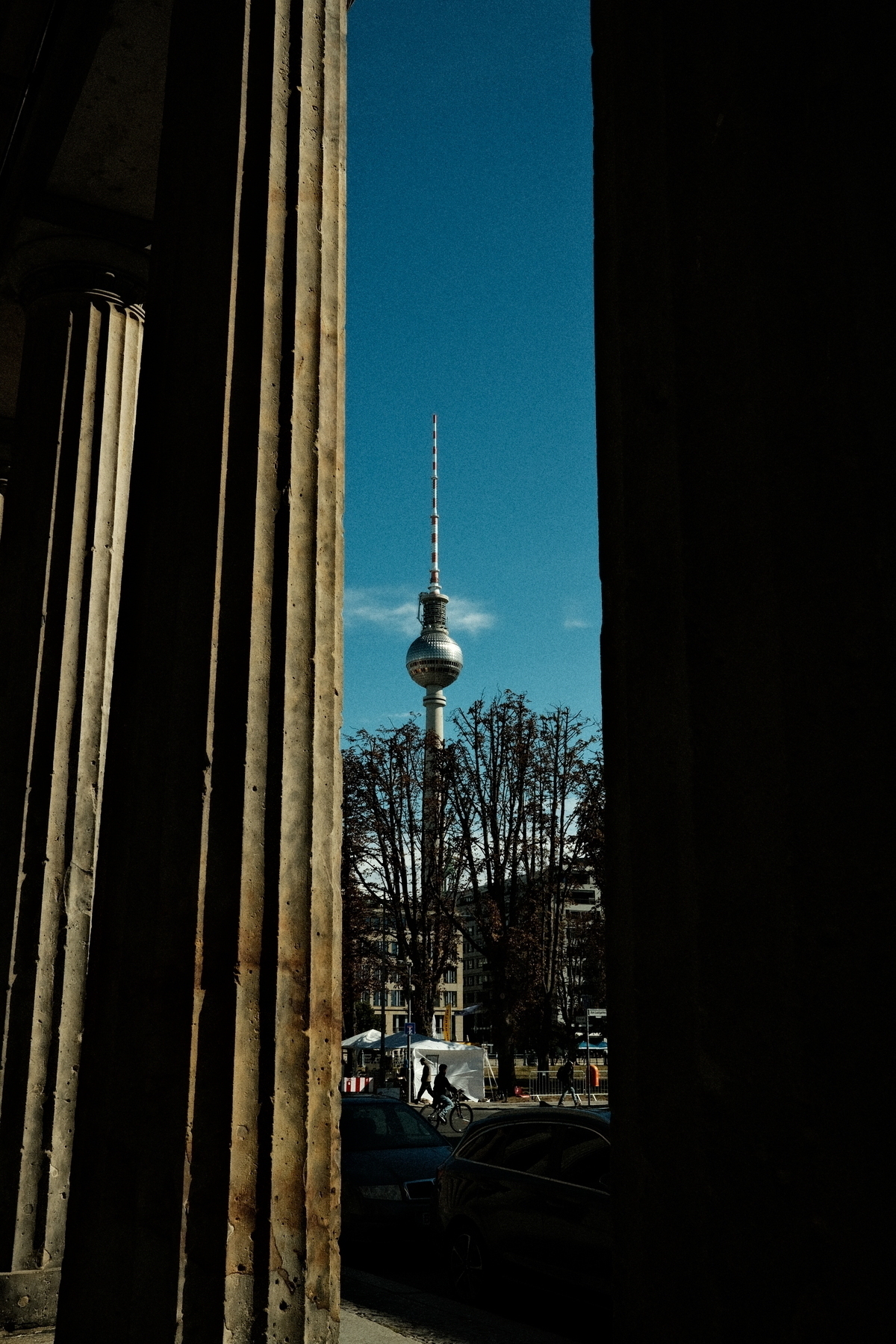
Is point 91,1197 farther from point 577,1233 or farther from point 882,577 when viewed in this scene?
point 577,1233

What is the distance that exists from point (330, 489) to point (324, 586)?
1.10ft

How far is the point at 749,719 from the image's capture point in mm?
1236

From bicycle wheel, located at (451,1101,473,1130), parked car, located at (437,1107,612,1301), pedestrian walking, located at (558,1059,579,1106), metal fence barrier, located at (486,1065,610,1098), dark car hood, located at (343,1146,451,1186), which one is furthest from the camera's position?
metal fence barrier, located at (486,1065,610,1098)

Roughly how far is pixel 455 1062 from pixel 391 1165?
72.0 ft

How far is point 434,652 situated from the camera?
89500 millimetres

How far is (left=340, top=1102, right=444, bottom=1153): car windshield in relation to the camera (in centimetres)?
1162

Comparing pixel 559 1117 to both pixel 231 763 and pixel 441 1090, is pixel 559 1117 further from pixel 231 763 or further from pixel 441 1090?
pixel 441 1090

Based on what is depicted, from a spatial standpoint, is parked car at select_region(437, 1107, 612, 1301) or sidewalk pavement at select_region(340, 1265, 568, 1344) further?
parked car at select_region(437, 1107, 612, 1301)

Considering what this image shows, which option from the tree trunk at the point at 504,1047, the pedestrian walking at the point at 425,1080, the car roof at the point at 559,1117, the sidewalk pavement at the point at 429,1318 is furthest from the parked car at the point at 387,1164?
the tree trunk at the point at 504,1047

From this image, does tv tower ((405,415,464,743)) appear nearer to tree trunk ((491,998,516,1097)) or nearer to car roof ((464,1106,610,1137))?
tree trunk ((491,998,516,1097))

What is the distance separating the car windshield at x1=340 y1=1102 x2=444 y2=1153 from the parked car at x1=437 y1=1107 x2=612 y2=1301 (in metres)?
2.28

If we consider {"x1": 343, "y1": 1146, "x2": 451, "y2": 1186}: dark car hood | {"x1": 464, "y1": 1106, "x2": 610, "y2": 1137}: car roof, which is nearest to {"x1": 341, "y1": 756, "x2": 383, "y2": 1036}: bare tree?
{"x1": 343, "y1": 1146, "x2": 451, "y2": 1186}: dark car hood

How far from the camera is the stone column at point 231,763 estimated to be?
303 centimetres

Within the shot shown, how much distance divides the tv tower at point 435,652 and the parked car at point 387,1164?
7470 centimetres
